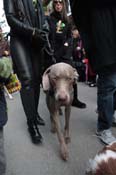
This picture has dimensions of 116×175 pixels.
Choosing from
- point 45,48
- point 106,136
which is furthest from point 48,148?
point 45,48

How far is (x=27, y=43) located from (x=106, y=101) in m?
1.16

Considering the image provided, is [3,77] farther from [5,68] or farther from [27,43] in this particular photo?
[27,43]

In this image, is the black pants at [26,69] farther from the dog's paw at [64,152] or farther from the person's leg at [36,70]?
the dog's paw at [64,152]

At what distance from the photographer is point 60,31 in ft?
18.7

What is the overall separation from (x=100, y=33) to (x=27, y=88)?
Answer: 1.08 meters

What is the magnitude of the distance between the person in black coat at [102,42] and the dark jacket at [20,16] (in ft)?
1.78

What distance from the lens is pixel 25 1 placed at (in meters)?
4.49

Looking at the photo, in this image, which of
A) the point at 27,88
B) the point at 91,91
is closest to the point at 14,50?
the point at 27,88

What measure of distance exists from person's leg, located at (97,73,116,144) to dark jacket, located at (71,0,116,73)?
4.6 inches

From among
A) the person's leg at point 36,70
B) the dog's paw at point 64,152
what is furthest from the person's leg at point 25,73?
the dog's paw at point 64,152

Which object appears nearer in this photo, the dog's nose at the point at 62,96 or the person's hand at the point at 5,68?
the person's hand at the point at 5,68

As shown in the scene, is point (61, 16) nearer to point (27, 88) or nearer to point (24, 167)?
point (27, 88)

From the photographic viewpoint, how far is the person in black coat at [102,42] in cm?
414

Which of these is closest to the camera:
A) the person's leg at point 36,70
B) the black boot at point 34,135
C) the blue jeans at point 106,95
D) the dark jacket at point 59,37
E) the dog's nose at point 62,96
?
the dog's nose at point 62,96
